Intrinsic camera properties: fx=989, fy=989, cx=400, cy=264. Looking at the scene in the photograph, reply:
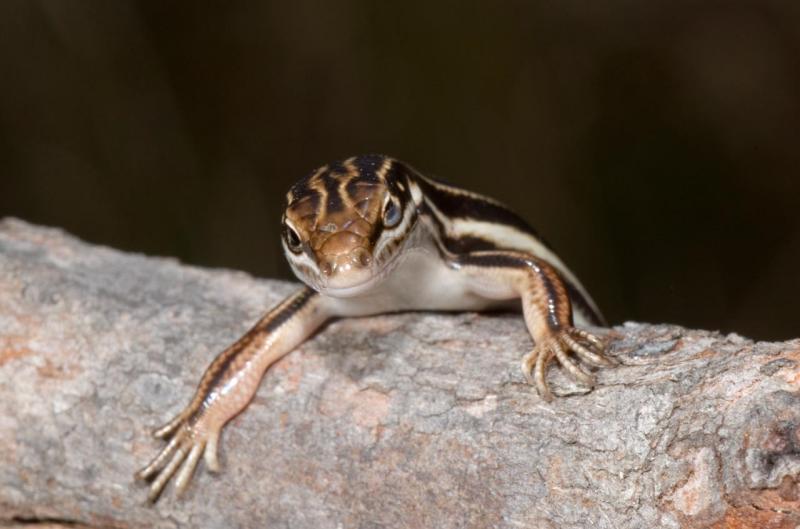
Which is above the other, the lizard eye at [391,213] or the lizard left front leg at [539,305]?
the lizard eye at [391,213]

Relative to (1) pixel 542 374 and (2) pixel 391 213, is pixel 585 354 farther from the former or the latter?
(2) pixel 391 213

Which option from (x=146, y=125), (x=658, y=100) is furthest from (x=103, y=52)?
(x=658, y=100)

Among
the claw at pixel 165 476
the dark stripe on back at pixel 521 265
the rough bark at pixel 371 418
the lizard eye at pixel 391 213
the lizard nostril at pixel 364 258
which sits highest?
the lizard eye at pixel 391 213

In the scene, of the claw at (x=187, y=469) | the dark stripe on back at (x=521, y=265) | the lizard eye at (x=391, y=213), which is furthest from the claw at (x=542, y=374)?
the claw at (x=187, y=469)

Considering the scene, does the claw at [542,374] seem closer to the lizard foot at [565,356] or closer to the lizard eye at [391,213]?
the lizard foot at [565,356]

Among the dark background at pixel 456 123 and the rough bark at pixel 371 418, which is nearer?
the rough bark at pixel 371 418

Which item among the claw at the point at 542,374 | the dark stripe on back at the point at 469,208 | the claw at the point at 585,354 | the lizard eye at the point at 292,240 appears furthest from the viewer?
the dark stripe on back at the point at 469,208

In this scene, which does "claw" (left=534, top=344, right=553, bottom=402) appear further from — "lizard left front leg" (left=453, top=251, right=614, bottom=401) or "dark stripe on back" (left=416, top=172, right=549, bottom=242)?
"dark stripe on back" (left=416, top=172, right=549, bottom=242)

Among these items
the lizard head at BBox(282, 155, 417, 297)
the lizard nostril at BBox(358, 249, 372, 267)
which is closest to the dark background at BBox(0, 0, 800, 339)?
the lizard head at BBox(282, 155, 417, 297)
